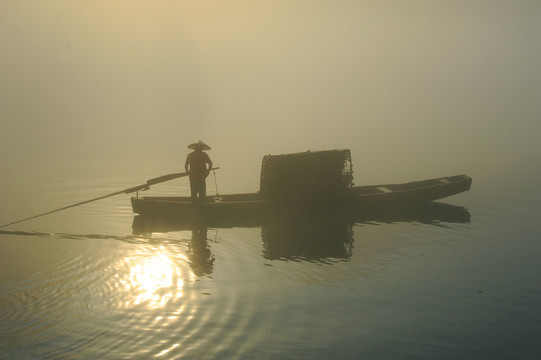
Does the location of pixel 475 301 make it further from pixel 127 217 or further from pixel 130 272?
pixel 127 217

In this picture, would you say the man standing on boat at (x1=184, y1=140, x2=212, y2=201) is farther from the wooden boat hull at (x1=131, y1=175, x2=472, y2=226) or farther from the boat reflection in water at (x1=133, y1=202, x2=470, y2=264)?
the boat reflection in water at (x1=133, y1=202, x2=470, y2=264)

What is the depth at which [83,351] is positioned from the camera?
916cm

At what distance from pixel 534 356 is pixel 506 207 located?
12.7 meters

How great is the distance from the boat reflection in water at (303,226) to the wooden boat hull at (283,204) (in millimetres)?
99

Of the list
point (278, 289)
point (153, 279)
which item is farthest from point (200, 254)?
point (278, 289)

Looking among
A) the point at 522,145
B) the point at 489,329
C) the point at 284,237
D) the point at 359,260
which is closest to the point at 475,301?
the point at 489,329

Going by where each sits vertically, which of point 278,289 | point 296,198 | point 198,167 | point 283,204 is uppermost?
point 198,167

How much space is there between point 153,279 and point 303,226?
6647 mm

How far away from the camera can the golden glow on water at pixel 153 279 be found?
A: 1149cm

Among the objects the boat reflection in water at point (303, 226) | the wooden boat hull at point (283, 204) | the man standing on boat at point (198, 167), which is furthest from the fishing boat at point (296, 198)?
the man standing on boat at point (198, 167)

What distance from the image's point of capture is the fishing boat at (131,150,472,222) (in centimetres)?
1900

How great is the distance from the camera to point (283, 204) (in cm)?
1942

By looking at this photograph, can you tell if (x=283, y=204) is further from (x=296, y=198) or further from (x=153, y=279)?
(x=153, y=279)

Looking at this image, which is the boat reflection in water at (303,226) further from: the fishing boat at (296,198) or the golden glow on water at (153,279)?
the golden glow on water at (153,279)
